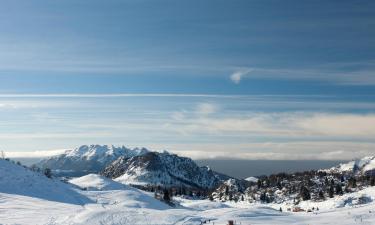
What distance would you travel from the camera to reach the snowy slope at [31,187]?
9354 centimetres

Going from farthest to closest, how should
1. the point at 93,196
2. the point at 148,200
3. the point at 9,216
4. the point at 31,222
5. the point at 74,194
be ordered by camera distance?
the point at 148,200
the point at 93,196
the point at 74,194
the point at 9,216
the point at 31,222

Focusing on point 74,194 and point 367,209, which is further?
point 74,194

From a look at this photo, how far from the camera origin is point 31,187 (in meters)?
99.1

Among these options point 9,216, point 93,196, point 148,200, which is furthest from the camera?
point 148,200

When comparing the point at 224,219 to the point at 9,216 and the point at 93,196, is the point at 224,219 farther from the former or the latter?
the point at 93,196

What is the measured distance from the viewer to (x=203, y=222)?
4434 centimetres

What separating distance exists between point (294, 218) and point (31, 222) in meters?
26.4

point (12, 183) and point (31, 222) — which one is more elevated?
point (12, 183)

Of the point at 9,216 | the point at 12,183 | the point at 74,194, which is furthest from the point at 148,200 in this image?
the point at 9,216

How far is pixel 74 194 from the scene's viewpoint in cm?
10706

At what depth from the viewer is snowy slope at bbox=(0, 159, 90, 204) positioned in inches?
3683

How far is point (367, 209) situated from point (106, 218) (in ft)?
87.7

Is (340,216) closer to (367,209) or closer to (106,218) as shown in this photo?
(367,209)

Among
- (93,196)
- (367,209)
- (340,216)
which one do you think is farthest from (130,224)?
(93,196)
